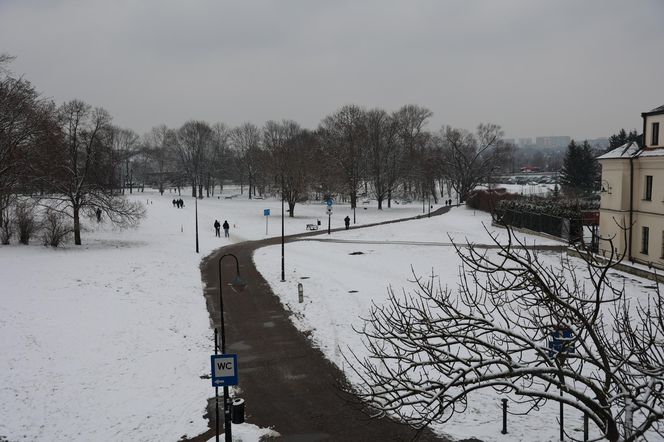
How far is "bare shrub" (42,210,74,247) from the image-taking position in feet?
112

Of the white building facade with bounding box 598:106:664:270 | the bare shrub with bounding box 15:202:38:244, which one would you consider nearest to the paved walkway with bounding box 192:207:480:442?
the bare shrub with bounding box 15:202:38:244

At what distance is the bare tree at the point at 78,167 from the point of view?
34.9 metres

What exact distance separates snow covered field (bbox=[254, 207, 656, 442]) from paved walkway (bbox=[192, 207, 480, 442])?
804 millimetres

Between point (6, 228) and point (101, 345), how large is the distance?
21.1 m

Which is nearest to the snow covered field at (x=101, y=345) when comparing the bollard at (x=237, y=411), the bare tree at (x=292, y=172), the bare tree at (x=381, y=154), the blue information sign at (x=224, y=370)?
the bollard at (x=237, y=411)

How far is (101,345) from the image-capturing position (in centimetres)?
Result: 1814

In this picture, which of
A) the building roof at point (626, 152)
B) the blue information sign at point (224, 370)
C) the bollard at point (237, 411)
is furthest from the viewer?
the building roof at point (626, 152)

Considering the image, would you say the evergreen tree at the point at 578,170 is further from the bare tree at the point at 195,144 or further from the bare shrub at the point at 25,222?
the bare shrub at the point at 25,222

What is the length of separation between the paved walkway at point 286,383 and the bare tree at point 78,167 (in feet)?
51.6

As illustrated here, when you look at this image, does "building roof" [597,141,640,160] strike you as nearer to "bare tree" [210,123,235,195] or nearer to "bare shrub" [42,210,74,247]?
"bare shrub" [42,210,74,247]

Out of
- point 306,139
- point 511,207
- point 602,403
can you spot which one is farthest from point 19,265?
point 306,139

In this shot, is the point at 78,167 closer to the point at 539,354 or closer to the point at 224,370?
the point at 224,370

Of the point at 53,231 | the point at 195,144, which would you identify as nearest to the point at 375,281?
the point at 53,231

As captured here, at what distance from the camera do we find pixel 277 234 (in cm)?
4938
